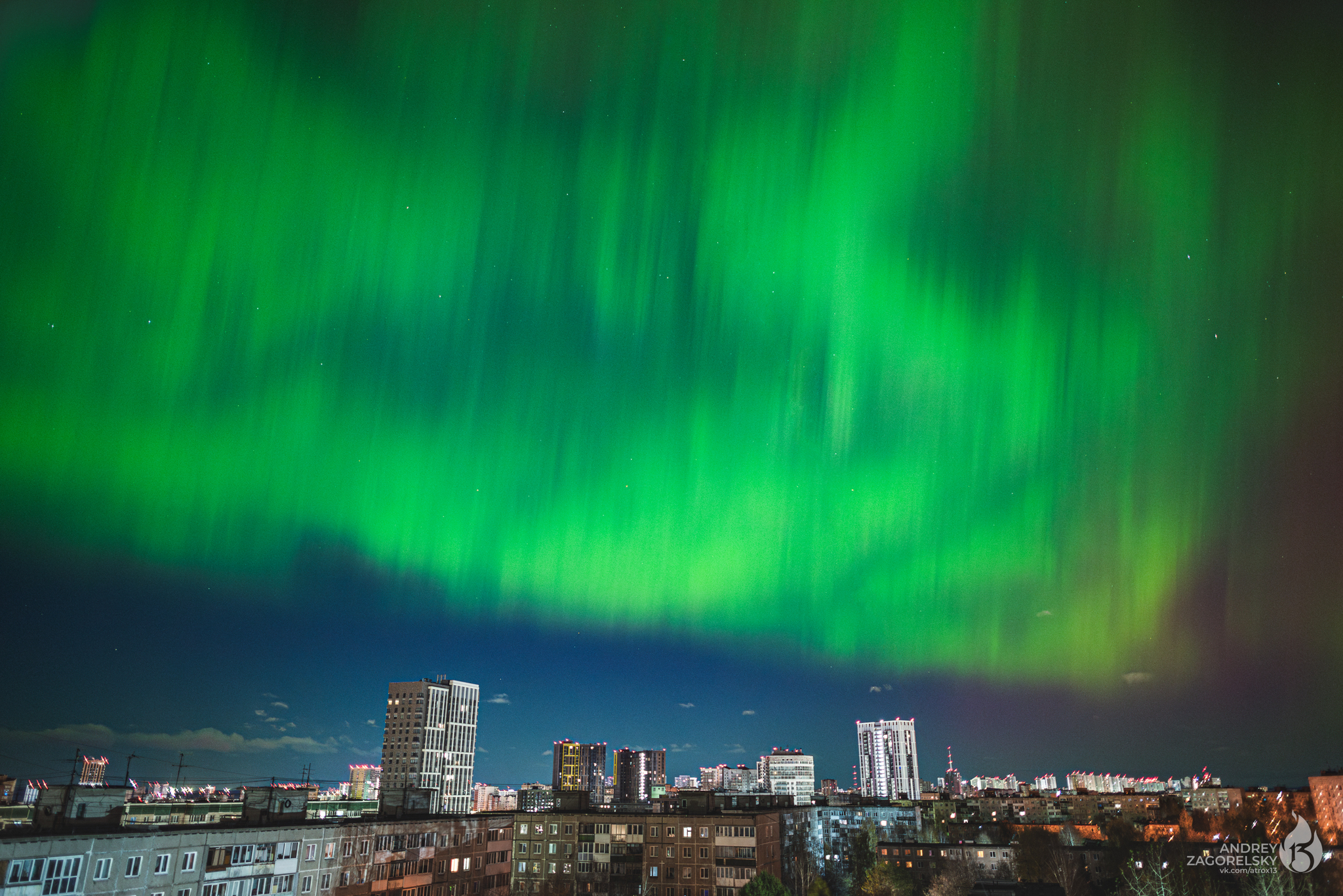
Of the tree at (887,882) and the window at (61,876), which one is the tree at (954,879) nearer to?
the tree at (887,882)

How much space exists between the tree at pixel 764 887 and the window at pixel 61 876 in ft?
139

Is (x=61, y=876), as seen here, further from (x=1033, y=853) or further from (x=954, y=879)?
(x=1033, y=853)

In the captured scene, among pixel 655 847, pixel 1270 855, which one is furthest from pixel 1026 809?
pixel 655 847

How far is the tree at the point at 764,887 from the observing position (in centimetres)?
5794

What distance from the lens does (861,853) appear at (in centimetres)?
12069

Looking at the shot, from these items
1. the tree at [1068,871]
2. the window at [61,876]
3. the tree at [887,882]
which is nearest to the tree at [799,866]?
the tree at [887,882]

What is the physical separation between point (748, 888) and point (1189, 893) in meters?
39.8

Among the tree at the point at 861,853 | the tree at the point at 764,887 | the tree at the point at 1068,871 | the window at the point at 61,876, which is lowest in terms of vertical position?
the tree at the point at 861,853

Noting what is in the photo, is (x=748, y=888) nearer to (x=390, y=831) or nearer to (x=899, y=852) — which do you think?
(x=390, y=831)

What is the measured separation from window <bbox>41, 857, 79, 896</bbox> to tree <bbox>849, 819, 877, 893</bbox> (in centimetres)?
9075

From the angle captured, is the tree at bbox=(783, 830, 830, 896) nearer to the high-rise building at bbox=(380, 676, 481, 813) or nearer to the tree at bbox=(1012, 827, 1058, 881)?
the tree at bbox=(1012, 827, 1058, 881)

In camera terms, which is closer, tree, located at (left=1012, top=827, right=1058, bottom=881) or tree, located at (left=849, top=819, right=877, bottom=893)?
tree, located at (left=1012, top=827, right=1058, bottom=881)

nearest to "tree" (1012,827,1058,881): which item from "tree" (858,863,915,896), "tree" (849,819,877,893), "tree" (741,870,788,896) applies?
"tree" (858,863,915,896)

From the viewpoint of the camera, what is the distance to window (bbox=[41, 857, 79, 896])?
31.4 metres
